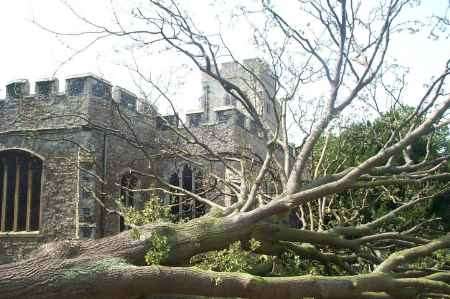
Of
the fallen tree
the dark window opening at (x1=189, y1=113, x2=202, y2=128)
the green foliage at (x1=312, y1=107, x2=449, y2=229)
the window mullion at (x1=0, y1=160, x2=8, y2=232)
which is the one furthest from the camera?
the dark window opening at (x1=189, y1=113, x2=202, y2=128)

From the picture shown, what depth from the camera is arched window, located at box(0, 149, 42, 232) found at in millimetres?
13375

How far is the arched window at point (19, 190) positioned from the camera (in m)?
13.4

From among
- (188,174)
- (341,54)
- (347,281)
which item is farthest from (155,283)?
(188,174)

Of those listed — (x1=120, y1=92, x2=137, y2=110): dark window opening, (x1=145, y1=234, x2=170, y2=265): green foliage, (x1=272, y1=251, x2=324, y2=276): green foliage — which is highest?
(x1=120, y1=92, x2=137, y2=110): dark window opening

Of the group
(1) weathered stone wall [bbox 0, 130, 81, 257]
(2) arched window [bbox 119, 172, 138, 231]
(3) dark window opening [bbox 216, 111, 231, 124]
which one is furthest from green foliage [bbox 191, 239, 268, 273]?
(3) dark window opening [bbox 216, 111, 231, 124]

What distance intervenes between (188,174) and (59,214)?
3.87 meters

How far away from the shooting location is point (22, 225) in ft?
44.0

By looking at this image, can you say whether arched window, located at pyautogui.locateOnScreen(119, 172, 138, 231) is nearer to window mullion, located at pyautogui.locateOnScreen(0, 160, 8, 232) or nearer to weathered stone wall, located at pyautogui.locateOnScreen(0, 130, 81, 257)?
weathered stone wall, located at pyautogui.locateOnScreen(0, 130, 81, 257)

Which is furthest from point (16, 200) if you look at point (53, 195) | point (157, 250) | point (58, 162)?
point (157, 250)

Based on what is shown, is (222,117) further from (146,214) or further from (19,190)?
(146,214)

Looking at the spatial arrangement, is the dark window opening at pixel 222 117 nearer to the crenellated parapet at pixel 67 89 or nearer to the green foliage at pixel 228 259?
the crenellated parapet at pixel 67 89

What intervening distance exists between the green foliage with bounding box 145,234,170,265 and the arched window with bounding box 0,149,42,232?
28.7 feet

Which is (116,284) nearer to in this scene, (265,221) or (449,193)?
(265,221)

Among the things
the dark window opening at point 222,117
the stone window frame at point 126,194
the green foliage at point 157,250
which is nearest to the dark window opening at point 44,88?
the stone window frame at point 126,194
